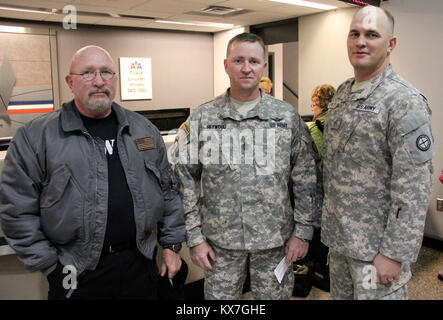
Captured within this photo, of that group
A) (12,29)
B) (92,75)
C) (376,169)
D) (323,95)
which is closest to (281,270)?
(376,169)

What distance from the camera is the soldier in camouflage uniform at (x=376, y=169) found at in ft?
4.44

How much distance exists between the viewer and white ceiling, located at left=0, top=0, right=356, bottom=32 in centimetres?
443

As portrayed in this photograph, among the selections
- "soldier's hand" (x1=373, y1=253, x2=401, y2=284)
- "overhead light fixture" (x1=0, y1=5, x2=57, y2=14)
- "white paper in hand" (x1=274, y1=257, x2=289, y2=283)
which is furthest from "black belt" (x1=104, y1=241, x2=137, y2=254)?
"overhead light fixture" (x1=0, y1=5, x2=57, y2=14)

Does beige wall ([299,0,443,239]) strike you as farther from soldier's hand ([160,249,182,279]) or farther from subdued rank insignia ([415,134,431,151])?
soldier's hand ([160,249,182,279])

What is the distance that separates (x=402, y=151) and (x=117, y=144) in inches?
40.7

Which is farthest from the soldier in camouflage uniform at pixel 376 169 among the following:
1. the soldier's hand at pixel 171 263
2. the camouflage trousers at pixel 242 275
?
the soldier's hand at pixel 171 263

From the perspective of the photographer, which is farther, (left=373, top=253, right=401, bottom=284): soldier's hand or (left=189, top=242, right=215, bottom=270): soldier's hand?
(left=189, top=242, right=215, bottom=270): soldier's hand

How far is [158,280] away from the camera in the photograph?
1699 millimetres

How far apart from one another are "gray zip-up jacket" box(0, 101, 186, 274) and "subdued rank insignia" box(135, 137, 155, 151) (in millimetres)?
22

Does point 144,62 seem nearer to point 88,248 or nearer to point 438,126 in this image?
point 438,126

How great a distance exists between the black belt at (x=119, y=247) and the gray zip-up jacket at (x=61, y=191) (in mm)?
35

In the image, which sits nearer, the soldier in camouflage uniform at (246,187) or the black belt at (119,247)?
the black belt at (119,247)

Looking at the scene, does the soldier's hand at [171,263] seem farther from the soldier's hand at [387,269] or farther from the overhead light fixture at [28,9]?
the overhead light fixture at [28,9]

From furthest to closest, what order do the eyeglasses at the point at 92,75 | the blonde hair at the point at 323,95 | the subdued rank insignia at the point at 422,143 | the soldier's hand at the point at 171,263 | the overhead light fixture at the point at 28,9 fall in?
the overhead light fixture at the point at 28,9, the blonde hair at the point at 323,95, the soldier's hand at the point at 171,263, the eyeglasses at the point at 92,75, the subdued rank insignia at the point at 422,143
